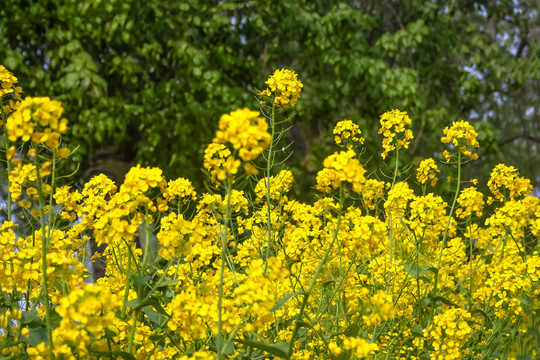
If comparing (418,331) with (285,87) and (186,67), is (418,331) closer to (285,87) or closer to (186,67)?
(285,87)

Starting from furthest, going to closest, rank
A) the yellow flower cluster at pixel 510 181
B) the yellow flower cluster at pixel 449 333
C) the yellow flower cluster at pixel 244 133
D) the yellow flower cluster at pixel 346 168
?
the yellow flower cluster at pixel 510 181 < the yellow flower cluster at pixel 449 333 < the yellow flower cluster at pixel 346 168 < the yellow flower cluster at pixel 244 133

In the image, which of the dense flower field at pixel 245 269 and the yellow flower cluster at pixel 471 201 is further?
the yellow flower cluster at pixel 471 201

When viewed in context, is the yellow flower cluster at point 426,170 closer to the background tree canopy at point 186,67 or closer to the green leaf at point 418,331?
the green leaf at point 418,331

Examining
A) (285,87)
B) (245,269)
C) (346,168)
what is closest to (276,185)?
(285,87)

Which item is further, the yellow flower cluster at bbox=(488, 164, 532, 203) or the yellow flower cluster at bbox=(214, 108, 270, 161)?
the yellow flower cluster at bbox=(488, 164, 532, 203)

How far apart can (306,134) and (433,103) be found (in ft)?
7.06

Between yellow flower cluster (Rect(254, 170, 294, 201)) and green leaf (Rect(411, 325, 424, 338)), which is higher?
yellow flower cluster (Rect(254, 170, 294, 201))

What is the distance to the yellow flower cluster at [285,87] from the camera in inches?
126

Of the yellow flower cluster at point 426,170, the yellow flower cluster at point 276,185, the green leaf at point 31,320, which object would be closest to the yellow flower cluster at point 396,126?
the yellow flower cluster at point 426,170

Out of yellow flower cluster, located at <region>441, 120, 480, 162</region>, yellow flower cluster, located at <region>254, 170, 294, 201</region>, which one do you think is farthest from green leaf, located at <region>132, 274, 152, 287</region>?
yellow flower cluster, located at <region>441, 120, 480, 162</region>

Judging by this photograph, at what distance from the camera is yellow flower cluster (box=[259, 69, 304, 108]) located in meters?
3.19

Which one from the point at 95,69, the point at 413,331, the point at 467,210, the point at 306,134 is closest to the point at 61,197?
the point at 413,331

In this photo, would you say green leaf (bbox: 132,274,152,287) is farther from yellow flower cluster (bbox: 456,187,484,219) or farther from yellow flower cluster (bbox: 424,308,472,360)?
yellow flower cluster (bbox: 456,187,484,219)

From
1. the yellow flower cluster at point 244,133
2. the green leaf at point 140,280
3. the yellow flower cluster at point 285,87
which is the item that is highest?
the yellow flower cluster at point 285,87
